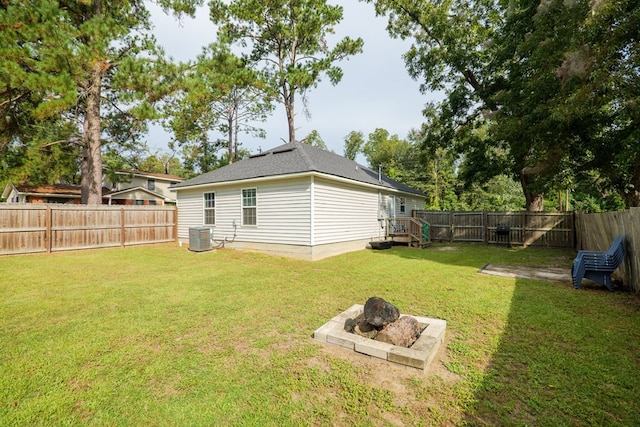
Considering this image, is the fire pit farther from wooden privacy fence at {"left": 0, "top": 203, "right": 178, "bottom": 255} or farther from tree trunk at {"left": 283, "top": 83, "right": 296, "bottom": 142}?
tree trunk at {"left": 283, "top": 83, "right": 296, "bottom": 142}

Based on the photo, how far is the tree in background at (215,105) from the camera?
13.0 metres

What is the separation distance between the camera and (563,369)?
279cm

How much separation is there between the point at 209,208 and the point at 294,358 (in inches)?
418

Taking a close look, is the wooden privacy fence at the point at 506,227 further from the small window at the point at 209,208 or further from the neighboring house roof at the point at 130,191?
the neighboring house roof at the point at 130,191

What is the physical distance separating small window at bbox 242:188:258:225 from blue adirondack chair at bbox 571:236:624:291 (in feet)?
30.7

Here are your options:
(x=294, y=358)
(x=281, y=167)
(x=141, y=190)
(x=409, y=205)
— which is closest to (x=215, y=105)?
(x=141, y=190)

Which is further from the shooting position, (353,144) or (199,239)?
(353,144)

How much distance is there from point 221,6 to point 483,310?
21.5 m

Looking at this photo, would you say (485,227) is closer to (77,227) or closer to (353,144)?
(77,227)

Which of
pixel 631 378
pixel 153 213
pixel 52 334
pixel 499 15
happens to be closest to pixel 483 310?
pixel 631 378

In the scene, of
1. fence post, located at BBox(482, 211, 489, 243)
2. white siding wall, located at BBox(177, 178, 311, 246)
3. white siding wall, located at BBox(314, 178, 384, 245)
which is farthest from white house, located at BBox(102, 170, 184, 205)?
fence post, located at BBox(482, 211, 489, 243)

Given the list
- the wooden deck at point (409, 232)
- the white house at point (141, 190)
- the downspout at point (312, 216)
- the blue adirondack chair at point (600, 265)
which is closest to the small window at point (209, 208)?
the downspout at point (312, 216)

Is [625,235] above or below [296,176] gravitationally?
below

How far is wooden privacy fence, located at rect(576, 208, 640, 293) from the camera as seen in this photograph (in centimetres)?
505
